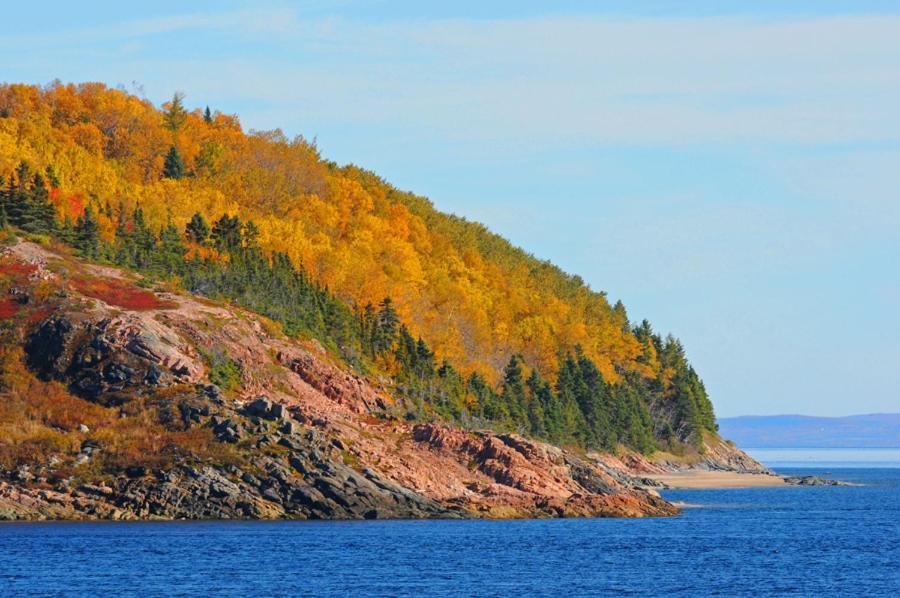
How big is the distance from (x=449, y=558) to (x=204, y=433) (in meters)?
26.4

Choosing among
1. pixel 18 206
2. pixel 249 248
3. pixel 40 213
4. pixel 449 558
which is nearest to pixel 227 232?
pixel 249 248

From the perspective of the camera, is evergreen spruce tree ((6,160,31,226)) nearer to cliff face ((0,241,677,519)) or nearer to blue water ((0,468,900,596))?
cliff face ((0,241,677,519))

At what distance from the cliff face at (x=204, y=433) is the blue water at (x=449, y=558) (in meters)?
2.83

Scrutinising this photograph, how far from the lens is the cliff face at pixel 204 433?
4033 inches

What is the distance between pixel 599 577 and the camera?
267 feet

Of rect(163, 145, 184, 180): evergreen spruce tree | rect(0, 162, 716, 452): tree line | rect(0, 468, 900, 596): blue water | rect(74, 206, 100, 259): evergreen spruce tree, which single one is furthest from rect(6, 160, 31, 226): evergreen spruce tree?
rect(163, 145, 184, 180): evergreen spruce tree

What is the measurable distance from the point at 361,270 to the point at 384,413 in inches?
1908

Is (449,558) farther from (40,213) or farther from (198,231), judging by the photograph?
(198,231)

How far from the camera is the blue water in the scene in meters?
76.0

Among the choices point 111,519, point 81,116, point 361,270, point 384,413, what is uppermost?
point 81,116

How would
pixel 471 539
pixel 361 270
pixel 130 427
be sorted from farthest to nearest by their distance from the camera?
pixel 361 270, pixel 130 427, pixel 471 539

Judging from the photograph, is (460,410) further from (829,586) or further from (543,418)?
(829,586)

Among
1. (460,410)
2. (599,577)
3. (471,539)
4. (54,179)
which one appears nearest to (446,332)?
(460,410)

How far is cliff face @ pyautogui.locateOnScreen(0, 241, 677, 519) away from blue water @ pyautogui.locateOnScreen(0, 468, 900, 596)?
2832 millimetres
